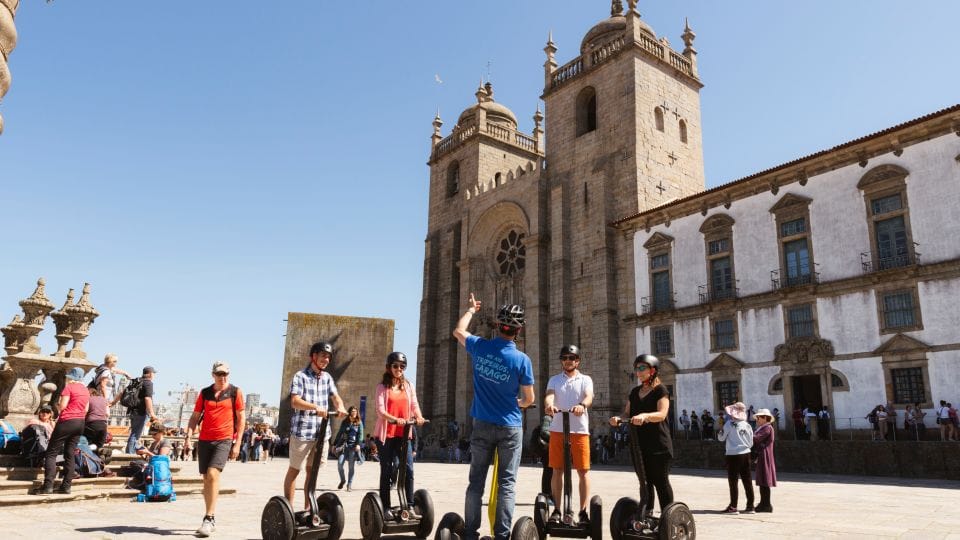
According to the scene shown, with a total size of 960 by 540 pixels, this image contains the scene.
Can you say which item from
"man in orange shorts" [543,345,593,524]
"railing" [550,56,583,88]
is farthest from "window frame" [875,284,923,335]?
"railing" [550,56,583,88]

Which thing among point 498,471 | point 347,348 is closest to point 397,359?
point 498,471

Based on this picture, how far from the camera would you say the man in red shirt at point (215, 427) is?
245 inches

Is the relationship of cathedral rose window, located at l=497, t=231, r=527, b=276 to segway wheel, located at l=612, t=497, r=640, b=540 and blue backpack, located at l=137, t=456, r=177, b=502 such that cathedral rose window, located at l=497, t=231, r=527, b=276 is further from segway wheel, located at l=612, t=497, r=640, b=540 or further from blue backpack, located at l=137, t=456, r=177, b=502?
segway wheel, located at l=612, t=497, r=640, b=540

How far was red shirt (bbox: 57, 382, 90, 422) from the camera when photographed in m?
7.86

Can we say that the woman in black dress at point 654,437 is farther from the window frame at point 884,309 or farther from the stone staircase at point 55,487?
the window frame at point 884,309

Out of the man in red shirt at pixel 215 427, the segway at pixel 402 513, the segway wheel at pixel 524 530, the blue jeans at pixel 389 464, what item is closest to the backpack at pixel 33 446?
the man in red shirt at pixel 215 427

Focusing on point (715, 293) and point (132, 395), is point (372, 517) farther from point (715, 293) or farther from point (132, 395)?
point (715, 293)

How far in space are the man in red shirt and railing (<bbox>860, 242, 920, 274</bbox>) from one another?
1943cm

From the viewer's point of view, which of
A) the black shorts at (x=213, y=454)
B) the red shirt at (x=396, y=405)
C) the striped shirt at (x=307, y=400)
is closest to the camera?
the striped shirt at (x=307, y=400)

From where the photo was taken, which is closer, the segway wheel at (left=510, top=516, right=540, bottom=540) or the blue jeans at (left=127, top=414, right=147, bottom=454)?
the segway wheel at (left=510, top=516, right=540, bottom=540)

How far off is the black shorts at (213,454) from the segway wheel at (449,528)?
2.66 m

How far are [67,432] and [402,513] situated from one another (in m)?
5.04

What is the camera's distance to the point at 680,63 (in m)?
31.5

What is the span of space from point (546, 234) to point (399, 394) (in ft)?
82.5
